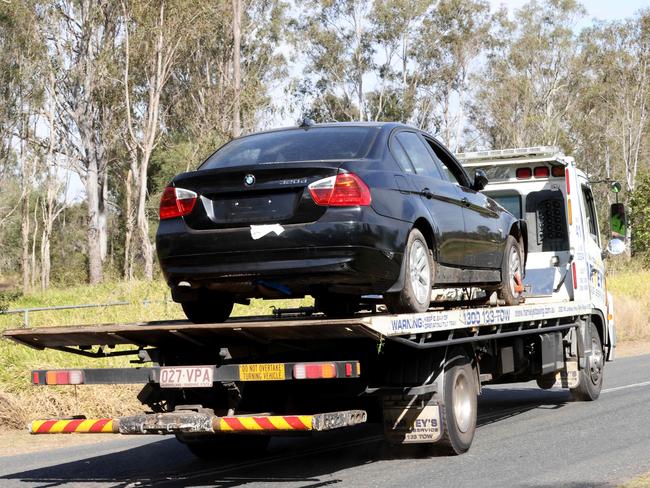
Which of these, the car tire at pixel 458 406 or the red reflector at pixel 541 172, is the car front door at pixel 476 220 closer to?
the car tire at pixel 458 406

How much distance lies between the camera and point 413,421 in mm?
7391

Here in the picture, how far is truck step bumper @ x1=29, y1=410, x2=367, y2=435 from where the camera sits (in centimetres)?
636

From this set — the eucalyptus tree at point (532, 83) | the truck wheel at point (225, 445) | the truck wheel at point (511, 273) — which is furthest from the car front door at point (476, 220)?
the eucalyptus tree at point (532, 83)

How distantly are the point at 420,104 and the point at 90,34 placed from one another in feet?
65.1

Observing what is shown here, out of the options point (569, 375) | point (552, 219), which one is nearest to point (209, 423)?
point (569, 375)

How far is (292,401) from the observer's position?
706 cm

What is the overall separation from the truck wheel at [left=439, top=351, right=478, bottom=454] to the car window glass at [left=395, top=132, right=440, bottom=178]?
1504 millimetres

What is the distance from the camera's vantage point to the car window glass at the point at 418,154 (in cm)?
807

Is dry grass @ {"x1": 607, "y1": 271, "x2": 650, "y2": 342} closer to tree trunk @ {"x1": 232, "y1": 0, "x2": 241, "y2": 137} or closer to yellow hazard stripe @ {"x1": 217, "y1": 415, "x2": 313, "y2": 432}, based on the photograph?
yellow hazard stripe @ {"x1": 217, "y1": 415, "x2": 313, "y2": 432}

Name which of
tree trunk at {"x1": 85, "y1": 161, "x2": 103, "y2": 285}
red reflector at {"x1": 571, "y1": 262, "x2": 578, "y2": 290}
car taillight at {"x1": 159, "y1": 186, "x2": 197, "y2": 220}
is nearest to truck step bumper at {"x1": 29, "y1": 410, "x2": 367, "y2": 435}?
car taillight at {"x1": 159, "y1": 186, "x2": 197, "y2": 220}

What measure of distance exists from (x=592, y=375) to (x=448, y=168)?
3817 mm

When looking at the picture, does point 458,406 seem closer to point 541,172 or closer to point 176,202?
point 176,202

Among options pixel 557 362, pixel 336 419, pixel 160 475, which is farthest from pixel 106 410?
pixel 336 419

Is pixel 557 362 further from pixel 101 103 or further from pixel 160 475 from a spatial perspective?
pixel 101 103
